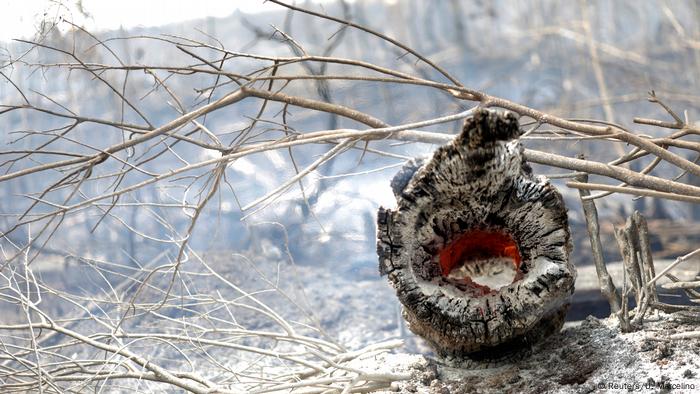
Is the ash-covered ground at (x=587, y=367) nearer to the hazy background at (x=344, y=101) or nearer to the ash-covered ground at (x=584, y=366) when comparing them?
the ash-covered ground at (x=584, y=366)

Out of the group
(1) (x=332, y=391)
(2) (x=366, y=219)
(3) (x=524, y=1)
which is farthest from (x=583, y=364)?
(3) (x=524, y=1)

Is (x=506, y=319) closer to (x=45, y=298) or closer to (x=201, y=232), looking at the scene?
(x=201, y=232)

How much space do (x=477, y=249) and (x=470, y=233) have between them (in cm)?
7

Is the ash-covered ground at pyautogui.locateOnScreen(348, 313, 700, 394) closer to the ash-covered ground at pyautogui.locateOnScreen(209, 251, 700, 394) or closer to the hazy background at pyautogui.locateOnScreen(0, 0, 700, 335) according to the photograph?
the ash-covered ground at pyautogui.locateOnScreen(209, 251, 700, 394)

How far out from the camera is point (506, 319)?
128 centimetres

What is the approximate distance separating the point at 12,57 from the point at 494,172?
3.43ft

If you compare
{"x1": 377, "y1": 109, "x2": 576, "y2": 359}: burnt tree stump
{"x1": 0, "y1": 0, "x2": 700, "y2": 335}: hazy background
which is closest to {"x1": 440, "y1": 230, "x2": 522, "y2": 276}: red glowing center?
{"x1": 377, "y1": 109, "x2": 576, "y2": 359}: burnt tree stump

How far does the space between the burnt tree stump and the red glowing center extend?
11mm

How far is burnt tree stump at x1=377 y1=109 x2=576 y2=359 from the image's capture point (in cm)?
125

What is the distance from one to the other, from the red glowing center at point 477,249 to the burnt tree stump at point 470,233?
0.01 meters

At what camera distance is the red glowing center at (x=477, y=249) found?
137 cm

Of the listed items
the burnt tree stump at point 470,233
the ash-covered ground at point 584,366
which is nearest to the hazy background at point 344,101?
the burnt tree stump at point 470,233

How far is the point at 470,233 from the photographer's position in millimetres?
1363

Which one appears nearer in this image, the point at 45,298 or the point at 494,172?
the point at 494,172
